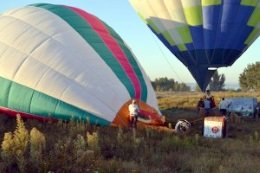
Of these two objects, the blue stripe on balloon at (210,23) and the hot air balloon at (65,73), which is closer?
the hot air balloon at (65,73)

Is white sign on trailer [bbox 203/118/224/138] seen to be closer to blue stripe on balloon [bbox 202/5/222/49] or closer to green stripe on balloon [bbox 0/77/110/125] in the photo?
green stripe on balloon [bbox 0/77/110/125]

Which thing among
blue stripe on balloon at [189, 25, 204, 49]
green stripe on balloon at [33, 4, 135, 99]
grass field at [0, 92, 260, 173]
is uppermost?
blue stripe on balloon at [189, 25, 204, 49]

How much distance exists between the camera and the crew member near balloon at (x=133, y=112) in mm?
11320

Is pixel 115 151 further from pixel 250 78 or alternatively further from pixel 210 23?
pixel 250 78

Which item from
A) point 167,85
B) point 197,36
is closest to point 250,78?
point 167,85

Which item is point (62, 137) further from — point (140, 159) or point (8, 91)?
point (8, 91)

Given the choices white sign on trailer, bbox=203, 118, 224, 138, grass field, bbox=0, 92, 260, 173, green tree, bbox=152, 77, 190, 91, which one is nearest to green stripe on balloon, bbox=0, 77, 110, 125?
grass field, bbox=0, 92, 260, 173

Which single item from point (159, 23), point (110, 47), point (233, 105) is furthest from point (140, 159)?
point (159, 23)

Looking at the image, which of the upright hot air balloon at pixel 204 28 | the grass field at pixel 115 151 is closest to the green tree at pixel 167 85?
the upright hot air balloon at pixel 204 28

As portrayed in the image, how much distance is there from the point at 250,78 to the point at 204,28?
6164 centimetres

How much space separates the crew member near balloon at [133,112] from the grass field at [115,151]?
2.45ft

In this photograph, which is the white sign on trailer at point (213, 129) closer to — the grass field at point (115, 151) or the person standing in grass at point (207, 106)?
the grass field at point (115, 151)

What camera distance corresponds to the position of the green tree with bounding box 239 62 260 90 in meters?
77.2

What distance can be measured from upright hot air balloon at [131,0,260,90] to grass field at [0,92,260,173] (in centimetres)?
956
